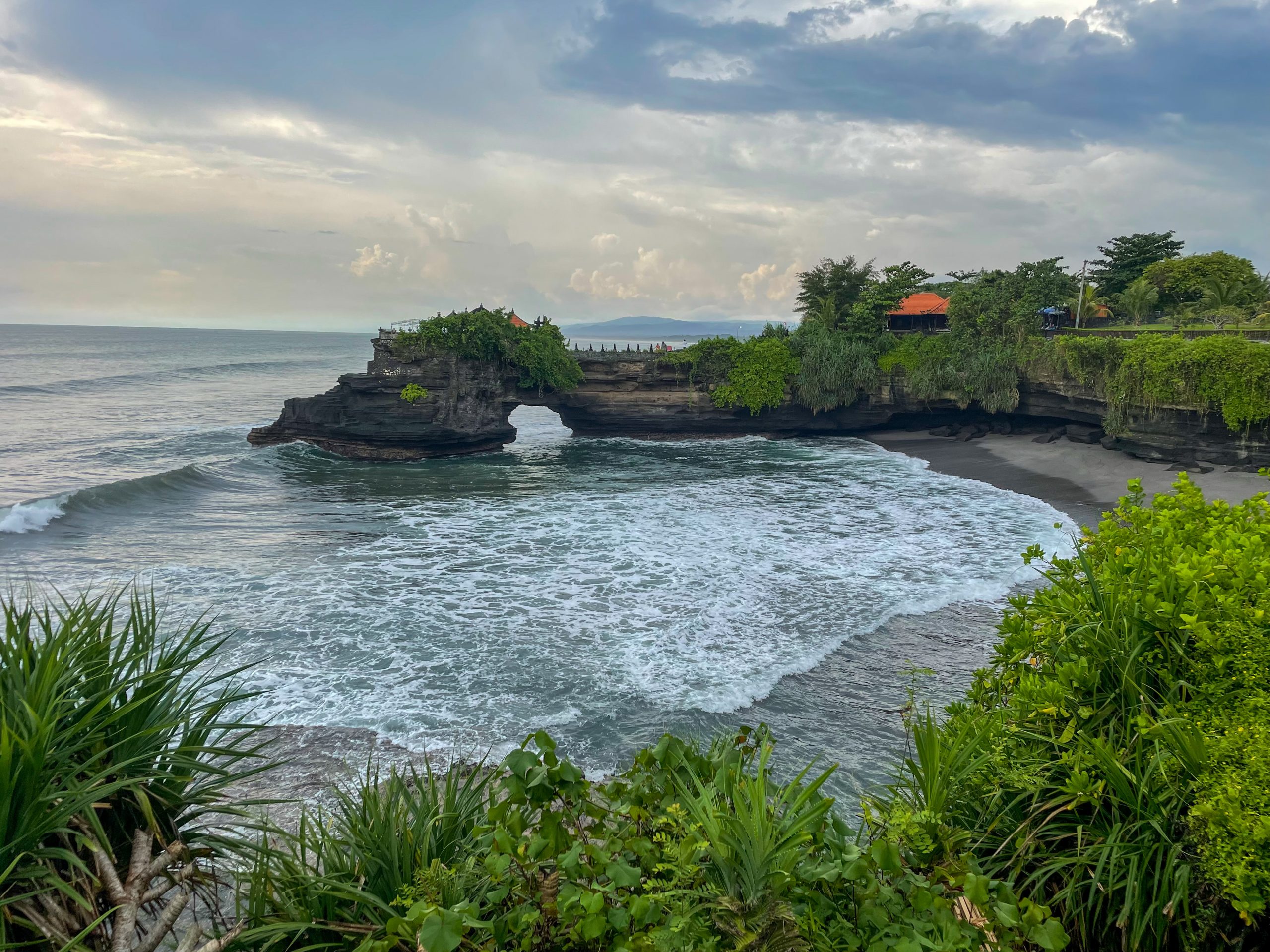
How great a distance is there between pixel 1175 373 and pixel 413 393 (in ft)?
101

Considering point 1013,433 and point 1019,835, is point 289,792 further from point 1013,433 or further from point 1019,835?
point 1013,433

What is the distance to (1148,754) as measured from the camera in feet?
12.8

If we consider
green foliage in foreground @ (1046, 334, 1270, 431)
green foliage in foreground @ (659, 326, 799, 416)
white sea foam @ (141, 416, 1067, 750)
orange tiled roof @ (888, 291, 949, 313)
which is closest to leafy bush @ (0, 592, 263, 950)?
white sea foam @ (141, 416, 1067, 750)

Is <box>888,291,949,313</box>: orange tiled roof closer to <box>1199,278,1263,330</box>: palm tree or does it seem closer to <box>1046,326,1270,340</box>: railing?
<box>1046,326,1270,340</box>: railing

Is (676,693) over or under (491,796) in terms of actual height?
under

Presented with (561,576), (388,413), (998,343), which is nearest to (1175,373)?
(998,343)

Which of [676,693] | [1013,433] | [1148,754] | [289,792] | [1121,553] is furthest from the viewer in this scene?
[1013,433]

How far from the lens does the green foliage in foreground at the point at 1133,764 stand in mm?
3342

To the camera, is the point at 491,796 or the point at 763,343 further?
the point at 763,343

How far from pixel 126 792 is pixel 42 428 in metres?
45.2

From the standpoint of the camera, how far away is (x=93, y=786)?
129 inches

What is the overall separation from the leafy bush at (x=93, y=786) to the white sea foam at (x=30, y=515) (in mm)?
20173

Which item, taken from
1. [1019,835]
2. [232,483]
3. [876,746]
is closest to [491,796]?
[1019,835]

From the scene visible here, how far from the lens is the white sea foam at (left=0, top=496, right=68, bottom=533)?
19.2 metres
